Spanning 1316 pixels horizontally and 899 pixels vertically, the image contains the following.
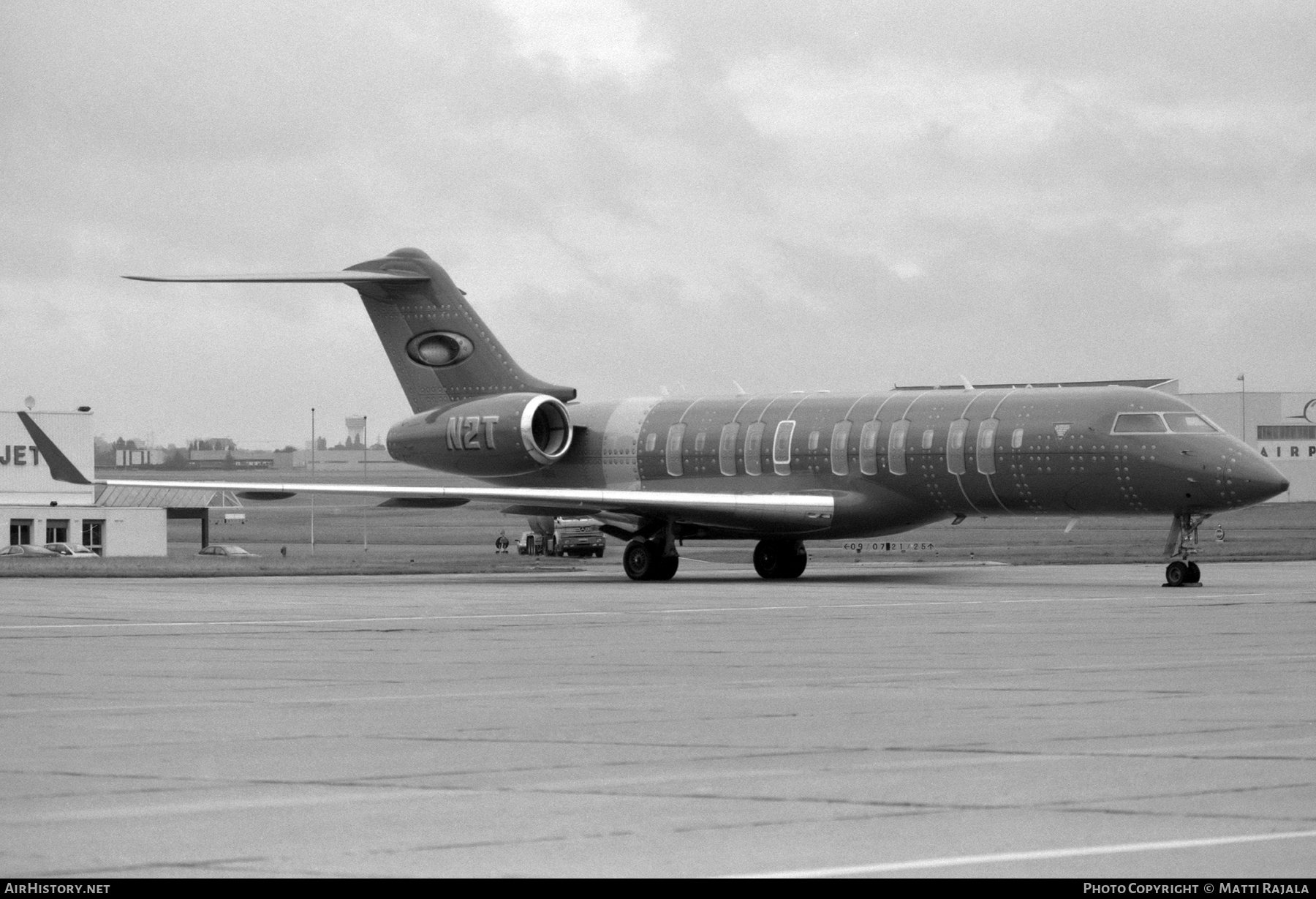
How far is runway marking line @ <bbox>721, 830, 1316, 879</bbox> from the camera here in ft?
23.4

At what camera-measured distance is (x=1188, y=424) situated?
1323 inches

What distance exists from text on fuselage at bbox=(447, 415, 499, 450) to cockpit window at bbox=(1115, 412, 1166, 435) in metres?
14.4

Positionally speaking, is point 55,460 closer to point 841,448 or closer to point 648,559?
point 648,559

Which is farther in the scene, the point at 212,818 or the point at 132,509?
the point at 132,509

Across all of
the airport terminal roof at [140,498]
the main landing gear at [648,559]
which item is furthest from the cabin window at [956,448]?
the airport terminal roof at [140,498]

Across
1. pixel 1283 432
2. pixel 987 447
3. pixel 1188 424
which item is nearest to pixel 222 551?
pixel 987 447

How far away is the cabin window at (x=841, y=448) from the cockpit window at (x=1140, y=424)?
592 cm

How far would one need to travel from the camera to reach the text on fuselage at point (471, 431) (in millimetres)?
42062

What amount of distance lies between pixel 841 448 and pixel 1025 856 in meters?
30.7

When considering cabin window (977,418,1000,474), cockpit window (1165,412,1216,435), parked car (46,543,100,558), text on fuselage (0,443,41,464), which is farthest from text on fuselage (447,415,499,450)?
text on fuselage (0,443,41,464)

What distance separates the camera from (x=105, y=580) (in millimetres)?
39812
